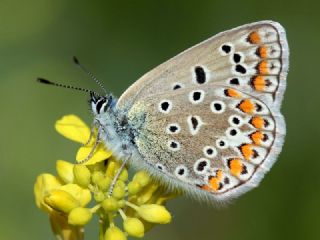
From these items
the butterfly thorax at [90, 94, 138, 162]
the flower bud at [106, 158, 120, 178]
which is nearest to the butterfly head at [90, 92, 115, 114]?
the butterfly thorax at [90, 94, 138, 162]

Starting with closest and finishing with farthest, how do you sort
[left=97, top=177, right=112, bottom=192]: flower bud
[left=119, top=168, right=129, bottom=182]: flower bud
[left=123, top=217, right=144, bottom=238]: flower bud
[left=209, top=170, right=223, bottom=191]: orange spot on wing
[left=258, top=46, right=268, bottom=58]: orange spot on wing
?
[left=123, top=217, right=144, bottom=238]: flower bud
[left=97, top=177, right=112, bottom=192]: flower bud
[left=119, top=168, right=129, bottom=182]: flower bud
[left=209, top=170, right=223, bottom=191]: orange spot on wing
[left=258, top=46, right=268, bottom=58]: orange spot on wing

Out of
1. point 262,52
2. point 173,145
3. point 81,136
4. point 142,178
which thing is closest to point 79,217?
point 142,178

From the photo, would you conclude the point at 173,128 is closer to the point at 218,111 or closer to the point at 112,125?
the point at 218,111

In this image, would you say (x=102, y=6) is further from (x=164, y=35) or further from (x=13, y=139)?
(x=13, y=139)

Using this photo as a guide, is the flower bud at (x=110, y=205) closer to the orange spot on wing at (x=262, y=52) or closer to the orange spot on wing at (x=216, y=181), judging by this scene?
the orange spot on wing at (x=216, y=181)

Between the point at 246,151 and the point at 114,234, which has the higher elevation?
the point at 114,234

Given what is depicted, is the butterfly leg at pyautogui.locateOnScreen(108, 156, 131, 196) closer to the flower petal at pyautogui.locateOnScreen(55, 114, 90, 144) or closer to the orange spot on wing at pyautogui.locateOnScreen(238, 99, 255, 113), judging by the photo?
the flower petal at pyautogui.locateOnScreen(55, 114, 90, 144)

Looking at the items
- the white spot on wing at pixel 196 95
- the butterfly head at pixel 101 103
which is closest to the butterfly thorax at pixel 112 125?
the butterfly head at pixel 101 103
